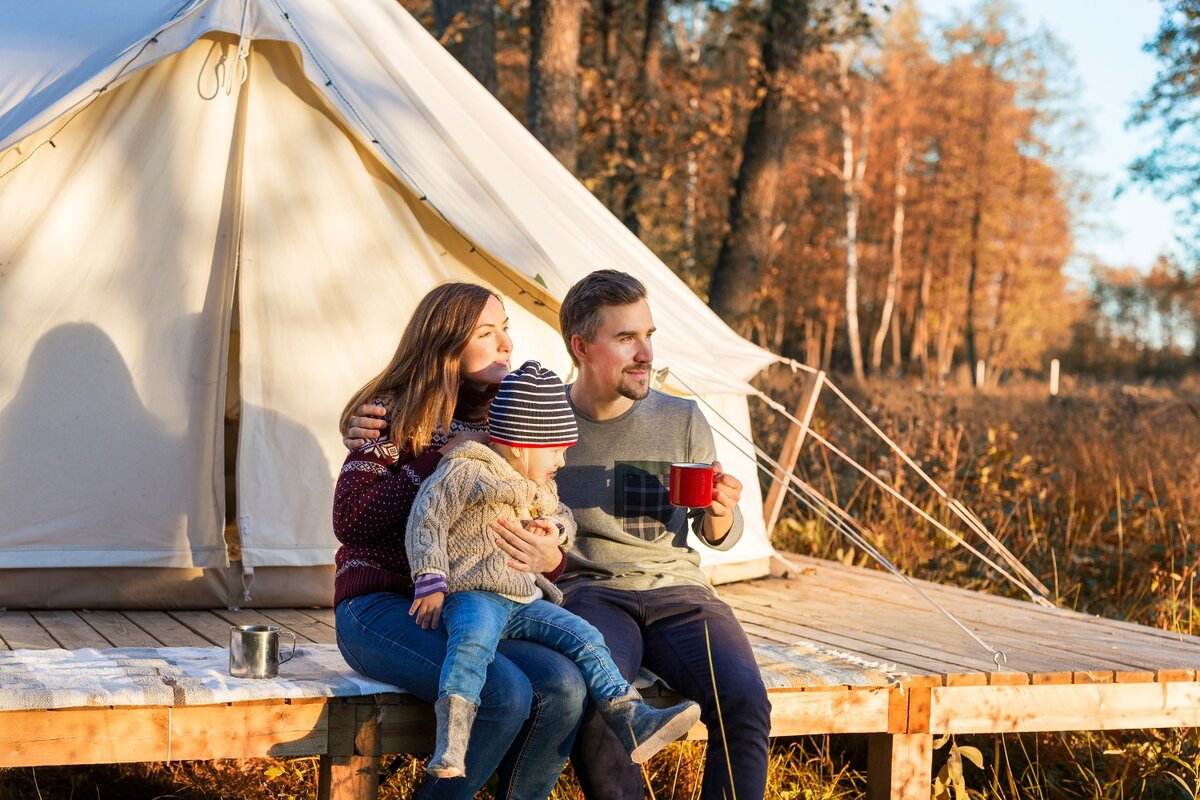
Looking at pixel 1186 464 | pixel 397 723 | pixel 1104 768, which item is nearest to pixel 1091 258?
pixel 1186 464

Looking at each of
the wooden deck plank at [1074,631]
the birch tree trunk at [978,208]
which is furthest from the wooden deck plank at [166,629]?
the birch tree trunk at [978,208]

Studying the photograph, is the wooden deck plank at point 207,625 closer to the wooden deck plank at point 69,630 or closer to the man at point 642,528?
the wooden deck plank at point 69,630

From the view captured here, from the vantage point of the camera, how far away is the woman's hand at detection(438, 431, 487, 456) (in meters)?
2.83

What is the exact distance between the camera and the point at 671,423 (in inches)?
128

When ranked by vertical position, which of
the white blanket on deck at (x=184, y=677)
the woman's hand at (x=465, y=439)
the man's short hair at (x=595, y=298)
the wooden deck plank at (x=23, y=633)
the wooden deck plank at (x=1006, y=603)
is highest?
the man's short hair at (x=595, y=298)

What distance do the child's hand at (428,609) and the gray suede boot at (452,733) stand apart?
20 cm

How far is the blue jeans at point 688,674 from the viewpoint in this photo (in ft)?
9.30

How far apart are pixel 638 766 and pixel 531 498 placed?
0.62 m

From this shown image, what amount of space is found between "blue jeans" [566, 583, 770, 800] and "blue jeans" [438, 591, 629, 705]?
10 centimetres

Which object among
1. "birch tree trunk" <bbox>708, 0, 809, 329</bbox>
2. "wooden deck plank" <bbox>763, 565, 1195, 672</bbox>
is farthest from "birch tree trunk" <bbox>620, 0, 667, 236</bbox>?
"wooden deck plank" <bbox>763, 565, 1195, 672</bbox>

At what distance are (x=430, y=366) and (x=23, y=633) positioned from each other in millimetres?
1497

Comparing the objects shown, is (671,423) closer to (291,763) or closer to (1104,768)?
(291,763)

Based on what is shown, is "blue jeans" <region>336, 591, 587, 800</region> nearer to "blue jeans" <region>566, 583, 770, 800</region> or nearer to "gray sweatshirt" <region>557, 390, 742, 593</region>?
"blue jeans" <region>566, 583, 770, 800</region>

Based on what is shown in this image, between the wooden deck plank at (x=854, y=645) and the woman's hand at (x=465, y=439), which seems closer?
the woman's hand at (x=465, y=439)
